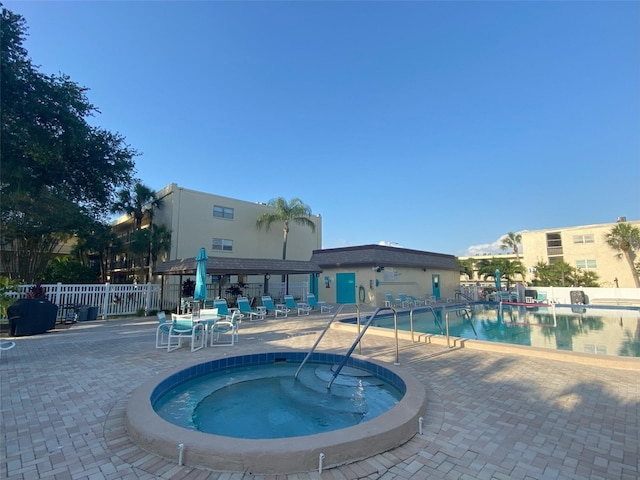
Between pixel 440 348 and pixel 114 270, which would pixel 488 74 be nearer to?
pixel 440 348

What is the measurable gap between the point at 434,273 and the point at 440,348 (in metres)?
20.1

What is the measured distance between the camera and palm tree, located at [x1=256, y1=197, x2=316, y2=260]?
2347cm

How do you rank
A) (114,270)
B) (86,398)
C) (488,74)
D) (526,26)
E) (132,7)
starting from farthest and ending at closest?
(114,270)
(488,74)
(526,26)
(132,7)
(86,398)

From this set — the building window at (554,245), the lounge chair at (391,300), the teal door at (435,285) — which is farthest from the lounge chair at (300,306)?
the building window at (554,245)

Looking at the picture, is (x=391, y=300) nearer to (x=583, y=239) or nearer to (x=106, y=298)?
(x=106, y=298)

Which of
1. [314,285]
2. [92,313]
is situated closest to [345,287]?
[314,285]

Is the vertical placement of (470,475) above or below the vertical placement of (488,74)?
below

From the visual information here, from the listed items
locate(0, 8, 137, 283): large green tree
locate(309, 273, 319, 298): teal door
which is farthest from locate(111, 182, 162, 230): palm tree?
locate(309, 273, 319, 298): teal door

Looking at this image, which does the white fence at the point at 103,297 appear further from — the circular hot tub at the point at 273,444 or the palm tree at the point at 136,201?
the circular hot tub at the point at 273,444

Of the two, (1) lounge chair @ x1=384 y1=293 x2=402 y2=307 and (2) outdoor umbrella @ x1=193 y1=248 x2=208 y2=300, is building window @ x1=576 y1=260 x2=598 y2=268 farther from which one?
(2) outdoor umbrella @ x1=193 y1=248 x2=208 y2=300

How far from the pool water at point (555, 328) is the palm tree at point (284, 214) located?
1154 cm

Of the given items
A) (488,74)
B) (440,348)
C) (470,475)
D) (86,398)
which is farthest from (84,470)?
(488,74)

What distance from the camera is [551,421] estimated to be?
362cm

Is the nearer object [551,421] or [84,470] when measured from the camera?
[84,470]
